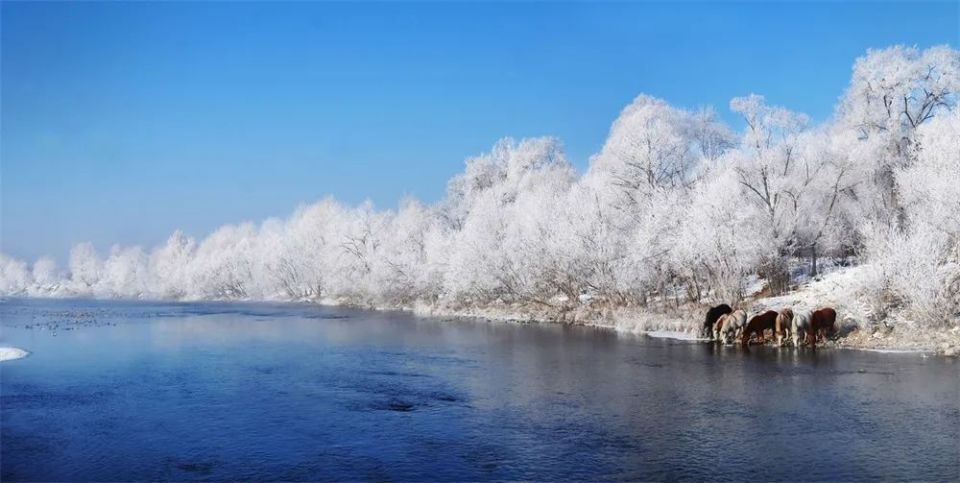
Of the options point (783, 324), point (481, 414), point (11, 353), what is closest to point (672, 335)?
point (783, 324)

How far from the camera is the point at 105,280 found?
135750 mm

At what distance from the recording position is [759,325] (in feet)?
107

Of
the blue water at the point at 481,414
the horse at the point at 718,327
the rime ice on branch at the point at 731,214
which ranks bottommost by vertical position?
the blue water at the point at 481,414

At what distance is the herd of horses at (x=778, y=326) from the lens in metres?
31.1

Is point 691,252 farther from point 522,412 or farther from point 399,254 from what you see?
point 399,254

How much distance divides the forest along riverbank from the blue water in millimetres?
2662

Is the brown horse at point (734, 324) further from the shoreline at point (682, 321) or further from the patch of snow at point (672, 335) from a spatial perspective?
the shoreline at point (682, 321)

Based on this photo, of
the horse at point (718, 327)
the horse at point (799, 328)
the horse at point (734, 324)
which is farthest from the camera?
the horse at point (718, 327)

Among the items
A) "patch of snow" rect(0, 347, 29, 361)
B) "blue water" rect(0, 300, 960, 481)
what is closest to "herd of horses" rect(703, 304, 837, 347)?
"blue water" rect(0, 300, 960, 481)

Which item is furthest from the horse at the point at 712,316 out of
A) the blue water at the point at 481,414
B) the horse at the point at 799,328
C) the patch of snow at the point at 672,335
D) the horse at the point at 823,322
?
the horse at the point at 823,322

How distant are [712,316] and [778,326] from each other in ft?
13.4

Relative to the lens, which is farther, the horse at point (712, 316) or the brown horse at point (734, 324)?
the horse at point (712, 316)

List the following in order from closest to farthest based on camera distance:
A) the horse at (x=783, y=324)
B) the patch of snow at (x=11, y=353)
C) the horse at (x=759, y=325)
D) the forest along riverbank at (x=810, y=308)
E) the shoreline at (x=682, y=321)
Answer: the shoreline at (x=682, y=321)
the forest along riverbank at (x=810, y=308)
the patch of snow at (x=11, y=353)
the horse at (x=783, y=324)
the horse at (x=759, y=325)

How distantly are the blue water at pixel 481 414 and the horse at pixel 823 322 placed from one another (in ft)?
8.12
